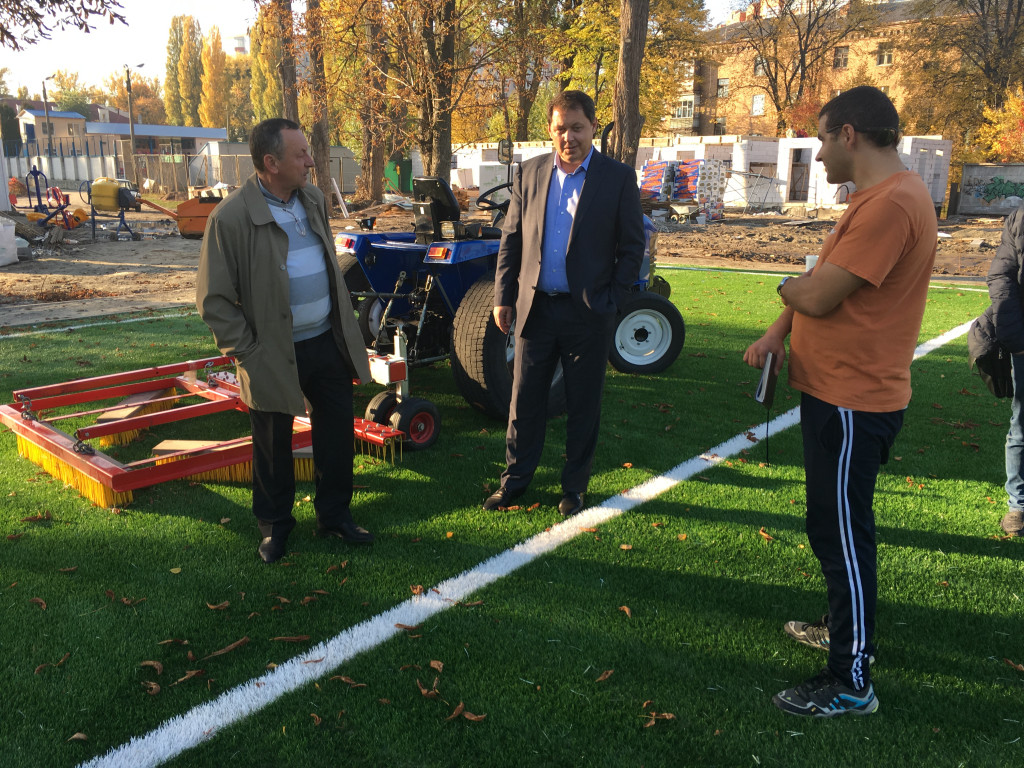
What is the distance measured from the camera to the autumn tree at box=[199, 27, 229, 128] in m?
82.8

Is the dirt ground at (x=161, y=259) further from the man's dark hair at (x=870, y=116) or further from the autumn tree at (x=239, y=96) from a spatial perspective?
the autumn tree at (x=239, y=96)

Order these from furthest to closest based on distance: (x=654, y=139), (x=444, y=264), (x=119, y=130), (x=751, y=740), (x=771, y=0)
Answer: (x=119, y=130) → (x=771, y=0) → (x=654, y=139) → (x=444, y=264) → (x=751, y=740)

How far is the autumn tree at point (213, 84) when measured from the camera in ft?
272

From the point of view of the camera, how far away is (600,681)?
2635mm

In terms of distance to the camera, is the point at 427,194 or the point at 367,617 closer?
the point at 367,617

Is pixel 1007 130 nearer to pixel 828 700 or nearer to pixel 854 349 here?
pixel 854 349

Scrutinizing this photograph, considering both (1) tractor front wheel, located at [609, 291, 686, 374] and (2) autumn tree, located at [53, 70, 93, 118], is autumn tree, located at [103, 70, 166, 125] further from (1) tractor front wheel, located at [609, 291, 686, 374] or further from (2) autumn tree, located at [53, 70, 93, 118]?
(1) tractor front wheel, located at [609, 291, 686, 374]

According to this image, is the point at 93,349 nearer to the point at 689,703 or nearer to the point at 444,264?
→ the point at 444,264

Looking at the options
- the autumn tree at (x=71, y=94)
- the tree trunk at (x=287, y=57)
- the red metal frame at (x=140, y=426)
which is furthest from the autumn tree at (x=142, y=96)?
the red metal frame at (x=140, y=426)

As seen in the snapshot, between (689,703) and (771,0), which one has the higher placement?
(771,0)

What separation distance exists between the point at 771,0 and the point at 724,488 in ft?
171

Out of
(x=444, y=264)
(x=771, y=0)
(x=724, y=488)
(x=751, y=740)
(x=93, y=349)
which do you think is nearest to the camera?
(x=751, y=740)

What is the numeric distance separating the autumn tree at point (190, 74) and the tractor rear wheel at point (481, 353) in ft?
305

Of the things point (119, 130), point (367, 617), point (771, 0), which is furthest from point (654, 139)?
point (119, 130)
